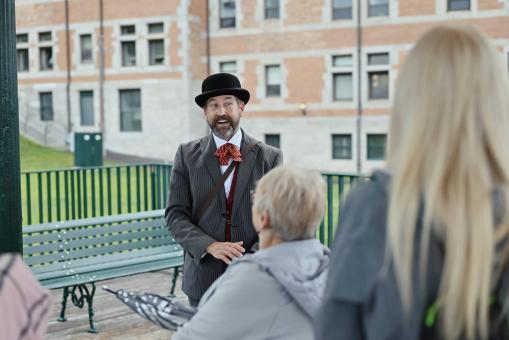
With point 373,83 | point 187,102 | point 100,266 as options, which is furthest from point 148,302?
point 187,102

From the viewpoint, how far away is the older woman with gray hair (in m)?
2.39

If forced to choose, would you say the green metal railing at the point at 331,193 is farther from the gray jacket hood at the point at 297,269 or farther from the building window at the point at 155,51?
the building window at the point at 155,51

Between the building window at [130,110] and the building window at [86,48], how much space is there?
8.85ft

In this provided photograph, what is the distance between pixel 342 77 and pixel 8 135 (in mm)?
29131

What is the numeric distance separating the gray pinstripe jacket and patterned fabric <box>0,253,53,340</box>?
179cm

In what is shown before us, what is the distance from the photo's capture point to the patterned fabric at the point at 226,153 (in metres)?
4.03

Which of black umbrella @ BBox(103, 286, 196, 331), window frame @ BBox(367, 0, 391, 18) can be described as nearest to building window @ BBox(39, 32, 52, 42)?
window frame @ BBox(367, 0, 391, 18)

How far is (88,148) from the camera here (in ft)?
90.9

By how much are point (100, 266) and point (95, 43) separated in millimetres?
31156

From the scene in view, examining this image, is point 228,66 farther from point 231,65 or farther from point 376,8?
point 376,8

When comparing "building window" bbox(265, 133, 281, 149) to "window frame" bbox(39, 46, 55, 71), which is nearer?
"building window" bbox(265, 133, 281, 149)

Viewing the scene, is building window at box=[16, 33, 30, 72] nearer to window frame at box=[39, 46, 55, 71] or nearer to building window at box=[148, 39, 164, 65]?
window frame at box=[39, 46, 55, 71]

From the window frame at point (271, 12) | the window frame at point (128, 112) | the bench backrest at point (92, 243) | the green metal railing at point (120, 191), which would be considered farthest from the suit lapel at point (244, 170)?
the window frame at point (128, 112)

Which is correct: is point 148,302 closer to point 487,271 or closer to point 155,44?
point 487,271
